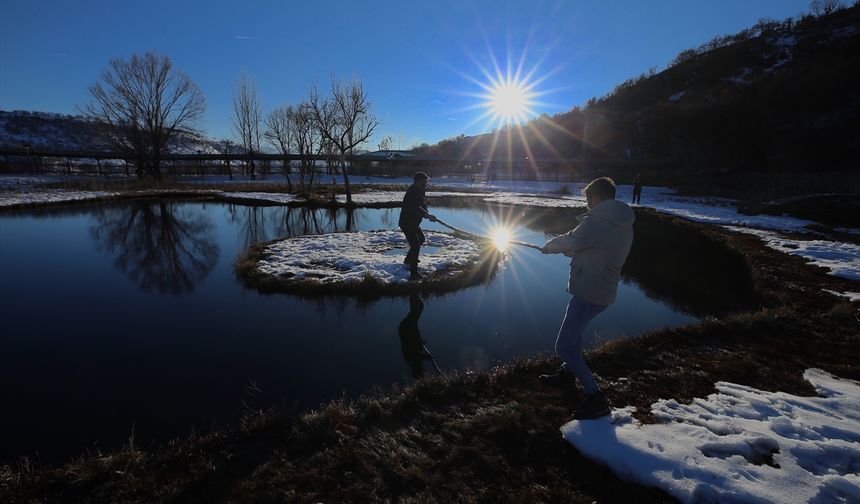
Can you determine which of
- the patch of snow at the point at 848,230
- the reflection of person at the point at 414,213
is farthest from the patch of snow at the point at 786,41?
the reflection of person at the point at 414,213

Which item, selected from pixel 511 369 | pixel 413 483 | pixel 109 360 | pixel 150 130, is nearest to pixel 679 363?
pixel 511 369

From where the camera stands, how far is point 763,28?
279 ft

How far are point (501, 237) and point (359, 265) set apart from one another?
302 inches

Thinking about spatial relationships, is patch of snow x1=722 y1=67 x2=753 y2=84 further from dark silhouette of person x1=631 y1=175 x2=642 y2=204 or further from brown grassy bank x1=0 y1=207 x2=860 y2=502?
brown grassy bank x1=0 y1=207 x2=860 y2=502

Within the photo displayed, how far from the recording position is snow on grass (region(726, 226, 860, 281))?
9786 mm

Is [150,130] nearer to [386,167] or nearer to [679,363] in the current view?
[386,167]

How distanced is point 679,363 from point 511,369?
2.39 metres

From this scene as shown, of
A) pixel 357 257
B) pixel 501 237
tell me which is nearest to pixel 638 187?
pixel 501 237

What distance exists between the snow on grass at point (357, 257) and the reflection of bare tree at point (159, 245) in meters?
1.98

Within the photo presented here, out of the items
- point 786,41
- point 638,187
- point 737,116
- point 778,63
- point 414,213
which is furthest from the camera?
point 786,41

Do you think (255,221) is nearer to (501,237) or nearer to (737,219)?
(501,237)

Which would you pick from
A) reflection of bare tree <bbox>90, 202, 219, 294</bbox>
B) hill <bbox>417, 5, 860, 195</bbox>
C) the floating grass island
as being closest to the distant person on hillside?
hill <bbox>417, 5, 860, 195</bbox>

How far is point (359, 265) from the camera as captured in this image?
34.7 feet

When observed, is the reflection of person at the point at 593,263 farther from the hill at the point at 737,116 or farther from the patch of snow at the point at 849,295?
the hill at the point at 737,116
